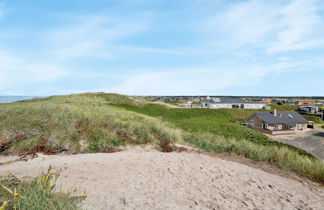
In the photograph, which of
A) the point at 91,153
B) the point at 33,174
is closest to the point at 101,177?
the point at 33,174

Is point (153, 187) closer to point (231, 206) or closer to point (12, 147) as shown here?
point (231, 206)

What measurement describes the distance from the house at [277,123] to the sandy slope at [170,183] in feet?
123

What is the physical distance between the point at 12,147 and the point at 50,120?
103 inches

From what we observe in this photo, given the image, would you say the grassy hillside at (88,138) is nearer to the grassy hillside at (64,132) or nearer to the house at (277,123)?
the grassy hillside at (64,132)

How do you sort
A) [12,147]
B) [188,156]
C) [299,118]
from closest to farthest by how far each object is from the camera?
[12,147]
[188,156]
[299,118]

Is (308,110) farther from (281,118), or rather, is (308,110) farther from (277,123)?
(277,123)

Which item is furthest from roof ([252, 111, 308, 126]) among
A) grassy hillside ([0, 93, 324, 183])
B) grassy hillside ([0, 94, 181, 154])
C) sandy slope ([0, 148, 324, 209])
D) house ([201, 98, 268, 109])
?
sandy slope ([0, 148, 324, 209])

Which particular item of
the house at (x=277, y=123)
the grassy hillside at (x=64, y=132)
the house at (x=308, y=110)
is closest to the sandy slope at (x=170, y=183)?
the grassy hillside at (x=64, y=132)

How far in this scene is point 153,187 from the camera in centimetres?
625

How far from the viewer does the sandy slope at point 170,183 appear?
5478 mm

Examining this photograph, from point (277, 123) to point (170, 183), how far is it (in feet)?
148

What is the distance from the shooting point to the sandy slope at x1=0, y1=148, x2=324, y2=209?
548 cm

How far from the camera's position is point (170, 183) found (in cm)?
663

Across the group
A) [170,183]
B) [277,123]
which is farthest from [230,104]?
[170,183]
